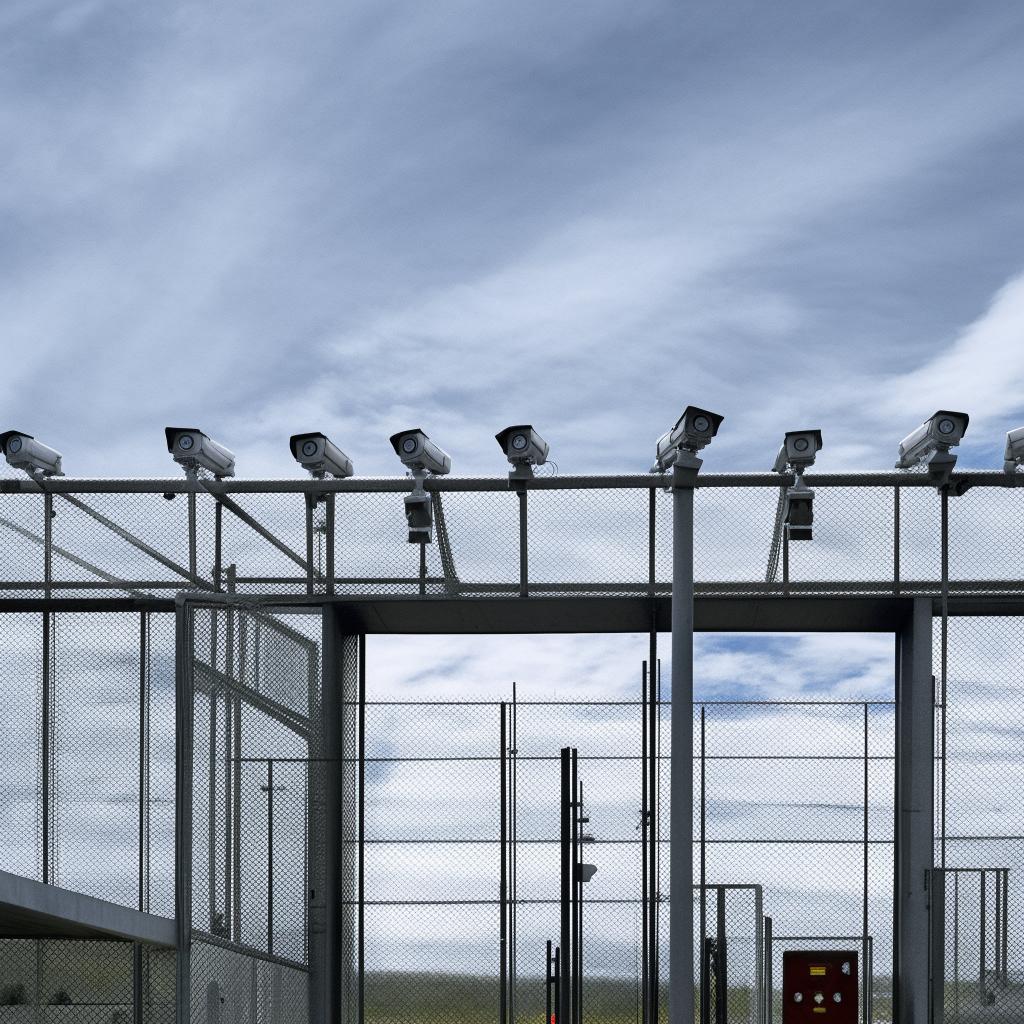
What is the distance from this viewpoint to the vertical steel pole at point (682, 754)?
49.3ft

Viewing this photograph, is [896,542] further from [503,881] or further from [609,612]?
[503,881]

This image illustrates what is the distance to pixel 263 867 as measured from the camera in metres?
17.4

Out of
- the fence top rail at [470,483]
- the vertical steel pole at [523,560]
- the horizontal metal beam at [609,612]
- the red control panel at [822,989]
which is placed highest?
the fence top rail at [470,483]

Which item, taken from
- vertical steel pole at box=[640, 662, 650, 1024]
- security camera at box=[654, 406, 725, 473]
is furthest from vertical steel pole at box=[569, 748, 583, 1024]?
security camera at box=[654, 406, 725, 473]

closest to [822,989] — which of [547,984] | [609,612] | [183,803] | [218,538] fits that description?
[547,984]

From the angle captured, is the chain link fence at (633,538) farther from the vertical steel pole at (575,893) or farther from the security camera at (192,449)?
the vertical steel pole at (575,893)

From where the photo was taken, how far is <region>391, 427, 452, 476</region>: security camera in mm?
17047

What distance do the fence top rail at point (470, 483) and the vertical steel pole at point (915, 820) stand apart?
4.19 ft

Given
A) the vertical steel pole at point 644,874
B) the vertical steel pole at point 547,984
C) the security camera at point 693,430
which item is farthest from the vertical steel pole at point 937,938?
the security camera at point 693,430

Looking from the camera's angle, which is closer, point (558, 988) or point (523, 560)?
point (558, 988)

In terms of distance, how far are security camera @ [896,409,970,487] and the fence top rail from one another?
2.12 ft

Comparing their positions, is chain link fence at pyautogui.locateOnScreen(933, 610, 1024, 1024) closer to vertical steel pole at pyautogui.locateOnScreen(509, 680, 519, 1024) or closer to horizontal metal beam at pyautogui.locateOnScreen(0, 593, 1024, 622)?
horizontal metal beam at pyautogui.locateOnScreen(0, 593, 1024, 622)

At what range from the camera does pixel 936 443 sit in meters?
16.4

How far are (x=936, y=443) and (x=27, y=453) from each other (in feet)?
27.7
